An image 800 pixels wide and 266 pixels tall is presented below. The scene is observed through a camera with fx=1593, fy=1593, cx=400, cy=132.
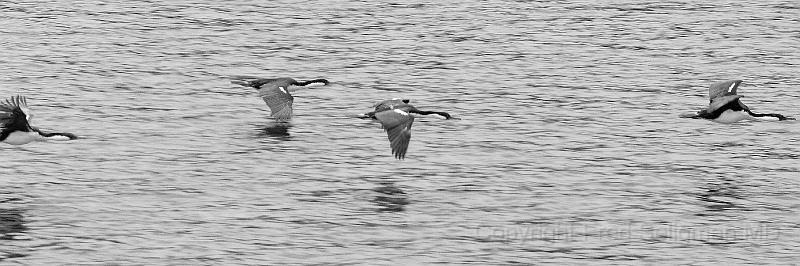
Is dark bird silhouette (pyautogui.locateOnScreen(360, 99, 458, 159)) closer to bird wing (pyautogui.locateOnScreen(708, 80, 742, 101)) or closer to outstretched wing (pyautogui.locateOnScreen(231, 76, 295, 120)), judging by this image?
outstretched wing (pyautogui.locateOnScreen(231, 76, 295, 120))

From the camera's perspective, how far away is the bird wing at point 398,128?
2652 centimetres

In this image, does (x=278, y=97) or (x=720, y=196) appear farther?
(x=278, y=97)

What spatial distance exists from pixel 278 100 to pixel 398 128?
4.79m

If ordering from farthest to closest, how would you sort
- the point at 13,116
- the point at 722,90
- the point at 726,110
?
the point at 722,90, the point at 726,110, the point at 13,116

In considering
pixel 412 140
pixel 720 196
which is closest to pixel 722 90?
pixel 720 196

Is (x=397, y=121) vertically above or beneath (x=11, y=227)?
above

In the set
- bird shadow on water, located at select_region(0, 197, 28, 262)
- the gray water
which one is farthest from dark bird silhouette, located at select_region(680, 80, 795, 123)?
bird shadow on water, located at select_region(0, 197, 28, 262)

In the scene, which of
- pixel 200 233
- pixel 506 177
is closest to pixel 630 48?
pixel 506 177

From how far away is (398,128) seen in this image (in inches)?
1061

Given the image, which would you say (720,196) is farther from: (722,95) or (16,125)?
(16,125)

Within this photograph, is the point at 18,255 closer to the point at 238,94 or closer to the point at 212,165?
the point at 212,165

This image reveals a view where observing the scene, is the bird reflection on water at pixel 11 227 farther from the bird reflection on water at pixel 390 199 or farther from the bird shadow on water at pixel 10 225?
the bird reflection on water at pixel 390 199

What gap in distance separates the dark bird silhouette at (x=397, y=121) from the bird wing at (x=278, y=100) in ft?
8.98

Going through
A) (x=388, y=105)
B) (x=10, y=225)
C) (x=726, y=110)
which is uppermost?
(x=388, y=105)
